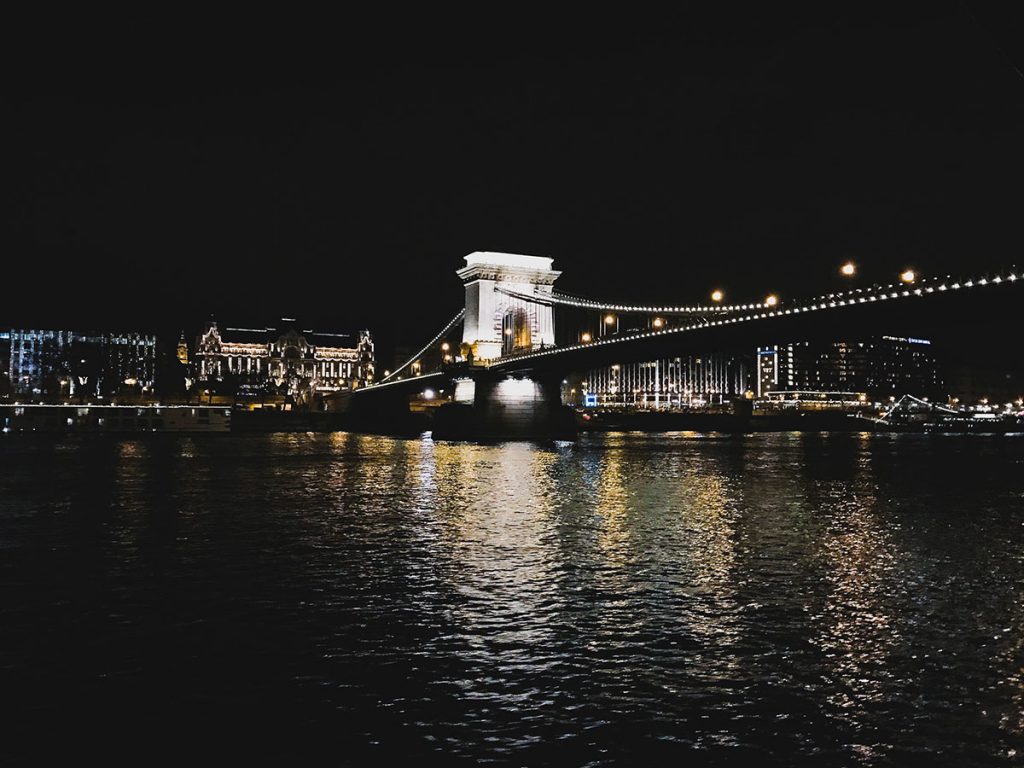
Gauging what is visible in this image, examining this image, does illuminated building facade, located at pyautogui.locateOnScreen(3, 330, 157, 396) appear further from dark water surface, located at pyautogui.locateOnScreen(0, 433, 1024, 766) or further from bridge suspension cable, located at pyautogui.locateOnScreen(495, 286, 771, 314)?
dark water surface, located at pyautogui.locateOnScreen(0, 433, 1024, 766)

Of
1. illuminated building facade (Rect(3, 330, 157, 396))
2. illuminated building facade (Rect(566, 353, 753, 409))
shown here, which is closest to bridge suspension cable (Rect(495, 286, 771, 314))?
illuminated building facade (Rect(566, 353, 753, 409))

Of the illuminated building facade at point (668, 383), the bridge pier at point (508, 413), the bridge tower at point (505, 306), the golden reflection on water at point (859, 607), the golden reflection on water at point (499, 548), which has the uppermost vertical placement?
the bridge tower at point (505, 306)

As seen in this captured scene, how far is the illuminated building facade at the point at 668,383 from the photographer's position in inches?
4764

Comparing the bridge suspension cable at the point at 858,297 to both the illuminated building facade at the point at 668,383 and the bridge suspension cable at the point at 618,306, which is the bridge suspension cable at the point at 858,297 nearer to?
the bridge suspension cable at the point at 618,306

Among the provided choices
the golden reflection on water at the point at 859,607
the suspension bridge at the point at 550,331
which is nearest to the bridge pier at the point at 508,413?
the suspension bridge at the point at 550,331

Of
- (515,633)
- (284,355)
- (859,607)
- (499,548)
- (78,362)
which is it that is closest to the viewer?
(515,633)

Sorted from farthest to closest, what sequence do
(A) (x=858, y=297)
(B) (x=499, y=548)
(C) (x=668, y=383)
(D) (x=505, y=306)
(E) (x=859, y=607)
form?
(C) (x=668, y=383) → (D) (x=505, y=306) → (A) (x=858, y=297) → (B) (x=499, y=548) → (E) (x=859, y=607)

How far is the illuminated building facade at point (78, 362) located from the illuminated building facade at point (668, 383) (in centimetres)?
5443

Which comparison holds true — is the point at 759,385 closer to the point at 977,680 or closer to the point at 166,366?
the point at 166,366

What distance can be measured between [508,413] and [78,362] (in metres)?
64.8

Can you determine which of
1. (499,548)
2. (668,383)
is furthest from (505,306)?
(499,548)

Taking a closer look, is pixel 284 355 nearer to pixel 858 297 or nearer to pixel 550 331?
pixel 550 331

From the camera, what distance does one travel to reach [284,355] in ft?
543

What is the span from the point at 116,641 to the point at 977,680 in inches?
286
